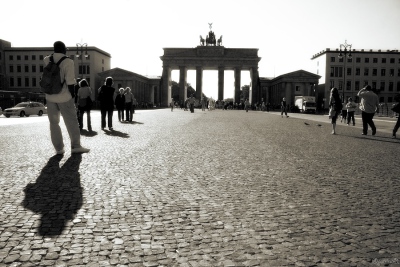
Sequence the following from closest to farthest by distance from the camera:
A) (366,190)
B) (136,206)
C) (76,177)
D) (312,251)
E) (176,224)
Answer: (312,251)
(176,224)
(136,206)
(366,190)
(76,177)

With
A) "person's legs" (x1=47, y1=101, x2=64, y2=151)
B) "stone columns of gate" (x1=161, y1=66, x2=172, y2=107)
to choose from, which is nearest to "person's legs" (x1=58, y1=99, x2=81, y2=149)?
"person's legs" (x1=47, y1=101, x2=64, y2=151)

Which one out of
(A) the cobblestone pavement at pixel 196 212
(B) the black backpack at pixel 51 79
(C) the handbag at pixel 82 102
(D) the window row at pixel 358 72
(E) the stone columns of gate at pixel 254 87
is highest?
(D) the window row at pixel 358 72

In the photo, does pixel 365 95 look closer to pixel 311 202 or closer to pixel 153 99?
pixel 311 202

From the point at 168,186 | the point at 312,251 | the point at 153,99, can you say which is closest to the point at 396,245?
the point at 312,251

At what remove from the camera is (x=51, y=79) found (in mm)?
7551

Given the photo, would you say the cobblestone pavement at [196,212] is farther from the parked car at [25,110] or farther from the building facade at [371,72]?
the building facade at [371,72]

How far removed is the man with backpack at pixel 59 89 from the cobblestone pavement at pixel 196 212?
715 millimetres

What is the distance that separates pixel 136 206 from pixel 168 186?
102 centimetres

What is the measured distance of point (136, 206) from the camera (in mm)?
4145

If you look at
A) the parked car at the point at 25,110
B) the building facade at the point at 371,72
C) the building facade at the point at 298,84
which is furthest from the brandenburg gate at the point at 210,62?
the parked car at the point at 25,110

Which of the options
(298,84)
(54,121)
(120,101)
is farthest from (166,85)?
(54,121)

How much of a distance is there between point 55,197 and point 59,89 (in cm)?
359

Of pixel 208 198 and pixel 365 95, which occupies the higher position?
pixel 365 95

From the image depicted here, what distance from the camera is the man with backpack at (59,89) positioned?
7.57 m
